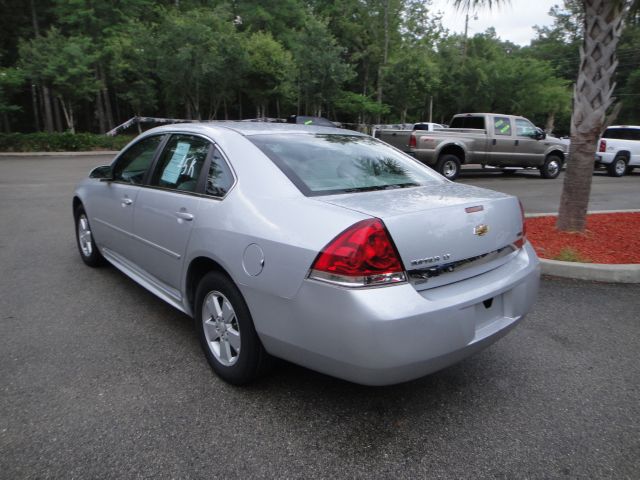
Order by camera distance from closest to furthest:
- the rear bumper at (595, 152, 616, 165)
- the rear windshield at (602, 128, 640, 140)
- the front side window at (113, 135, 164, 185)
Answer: the front side window at (113, 135, 164, 185) < the rear bumper at (595, 152, 616, 165) < the rear windshield at (602, 128, 640, 140)

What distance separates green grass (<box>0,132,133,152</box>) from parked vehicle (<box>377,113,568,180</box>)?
1714 cm

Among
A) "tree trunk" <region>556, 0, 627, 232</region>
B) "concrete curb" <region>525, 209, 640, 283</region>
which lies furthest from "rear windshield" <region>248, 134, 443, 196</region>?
"tree trunk" <region>556, 0, 627, 232</region>

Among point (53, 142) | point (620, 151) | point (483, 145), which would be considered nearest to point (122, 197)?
point (483, 145)

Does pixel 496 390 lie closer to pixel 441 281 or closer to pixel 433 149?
pixel 441 281

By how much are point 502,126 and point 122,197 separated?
44.0ft

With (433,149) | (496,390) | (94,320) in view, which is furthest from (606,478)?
(433,149)

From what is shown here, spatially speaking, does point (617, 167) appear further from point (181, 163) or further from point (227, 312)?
point (227, 312)

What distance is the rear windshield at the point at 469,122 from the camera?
584 inches

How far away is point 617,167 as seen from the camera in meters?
17.4

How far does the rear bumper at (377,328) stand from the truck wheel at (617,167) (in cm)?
1791

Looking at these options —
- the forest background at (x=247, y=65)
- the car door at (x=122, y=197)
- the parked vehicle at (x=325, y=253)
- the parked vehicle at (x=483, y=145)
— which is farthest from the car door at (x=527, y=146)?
the forest background at (x=247, y=65)

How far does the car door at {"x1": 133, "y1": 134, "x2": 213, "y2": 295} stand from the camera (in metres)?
3.18

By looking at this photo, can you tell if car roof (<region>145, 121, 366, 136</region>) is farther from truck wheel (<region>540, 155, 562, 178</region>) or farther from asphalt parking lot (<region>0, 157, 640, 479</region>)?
truck wheel (<region>540, 155, 562, 178</region>)

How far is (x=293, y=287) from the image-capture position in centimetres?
234
